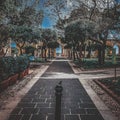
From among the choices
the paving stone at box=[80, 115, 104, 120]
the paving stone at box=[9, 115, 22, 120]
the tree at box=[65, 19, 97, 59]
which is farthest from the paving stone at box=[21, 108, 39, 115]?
the tree at box=[65, 19, 97, 59]

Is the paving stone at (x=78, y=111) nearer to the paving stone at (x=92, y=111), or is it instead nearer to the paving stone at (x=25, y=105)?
the paving stone at (x=92, y=111)

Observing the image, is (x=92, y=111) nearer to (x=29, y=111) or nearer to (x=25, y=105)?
(x=29, y=111)

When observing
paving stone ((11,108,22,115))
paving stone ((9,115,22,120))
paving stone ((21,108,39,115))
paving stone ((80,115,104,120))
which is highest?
paving stone ((11,108,22,115))

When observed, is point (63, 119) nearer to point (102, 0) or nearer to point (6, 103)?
point (6, 103)

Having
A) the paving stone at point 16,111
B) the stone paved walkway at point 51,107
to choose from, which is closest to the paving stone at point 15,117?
the stone paved walkway at point 51,107

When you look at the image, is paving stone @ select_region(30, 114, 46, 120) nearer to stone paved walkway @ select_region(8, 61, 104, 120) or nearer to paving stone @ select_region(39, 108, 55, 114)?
stone paved walkway @ select_region(8, 61, 104, 120)

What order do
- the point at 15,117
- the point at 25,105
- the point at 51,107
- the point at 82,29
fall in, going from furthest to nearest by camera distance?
the point at 82,29 < the point at 25,105 < the point at 51,107 < the point at 15,117

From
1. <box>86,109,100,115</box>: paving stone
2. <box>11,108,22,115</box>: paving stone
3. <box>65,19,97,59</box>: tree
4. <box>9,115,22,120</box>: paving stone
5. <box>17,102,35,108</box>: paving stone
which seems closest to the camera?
<box>9,115,22,120</box>: paving stone

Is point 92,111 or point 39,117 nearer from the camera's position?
point 39,117

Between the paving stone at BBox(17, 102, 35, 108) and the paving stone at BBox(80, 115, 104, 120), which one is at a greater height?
the paving stone at BBox(17, 102, 35, 108)

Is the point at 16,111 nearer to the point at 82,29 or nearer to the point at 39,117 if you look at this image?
the point at 39,117

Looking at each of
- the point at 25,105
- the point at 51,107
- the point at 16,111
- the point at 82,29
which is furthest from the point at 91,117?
the point at 82,29

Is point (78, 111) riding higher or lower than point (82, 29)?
lower

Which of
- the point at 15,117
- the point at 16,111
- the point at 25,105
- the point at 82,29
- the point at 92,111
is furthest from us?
the point at 82,29
